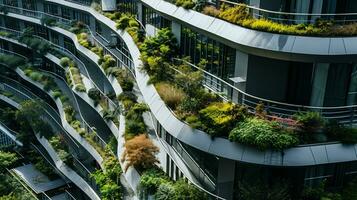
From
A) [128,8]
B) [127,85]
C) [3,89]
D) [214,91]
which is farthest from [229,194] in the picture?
[3,89]

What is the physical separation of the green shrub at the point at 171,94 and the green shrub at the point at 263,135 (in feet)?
16.4

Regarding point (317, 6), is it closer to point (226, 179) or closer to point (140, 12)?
point (226, 179)

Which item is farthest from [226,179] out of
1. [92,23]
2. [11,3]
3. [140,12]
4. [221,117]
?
[11,3]

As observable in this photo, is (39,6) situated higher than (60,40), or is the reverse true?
(39,6)

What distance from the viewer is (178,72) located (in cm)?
2561

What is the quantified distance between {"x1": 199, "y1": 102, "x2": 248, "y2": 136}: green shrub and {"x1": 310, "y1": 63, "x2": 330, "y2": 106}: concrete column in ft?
12.9

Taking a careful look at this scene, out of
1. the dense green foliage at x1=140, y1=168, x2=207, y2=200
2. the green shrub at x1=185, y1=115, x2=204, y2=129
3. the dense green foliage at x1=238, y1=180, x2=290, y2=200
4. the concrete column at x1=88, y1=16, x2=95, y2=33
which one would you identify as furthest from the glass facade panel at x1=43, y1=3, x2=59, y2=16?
the dense green foliage at x1=238, y1=180, x2=290, y2=200

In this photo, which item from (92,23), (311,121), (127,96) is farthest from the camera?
(92,23)

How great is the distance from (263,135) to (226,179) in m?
4.37

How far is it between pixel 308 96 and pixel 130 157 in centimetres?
1096

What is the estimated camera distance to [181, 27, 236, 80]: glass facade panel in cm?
2400

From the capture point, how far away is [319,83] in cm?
2109

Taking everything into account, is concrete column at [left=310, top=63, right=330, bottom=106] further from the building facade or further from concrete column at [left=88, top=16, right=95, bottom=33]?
concrete column at [left=88, top=16, right=95, bottom=33]

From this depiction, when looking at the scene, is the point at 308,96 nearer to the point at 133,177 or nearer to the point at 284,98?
the point at 284,98
